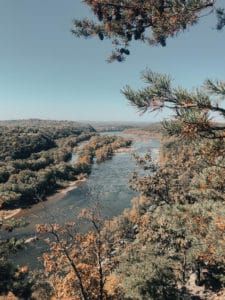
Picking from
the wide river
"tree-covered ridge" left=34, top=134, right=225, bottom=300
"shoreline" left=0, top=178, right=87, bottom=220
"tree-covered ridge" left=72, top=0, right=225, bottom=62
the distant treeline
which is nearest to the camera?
"tree-covered ridge" left=72, top=0, right=225, bottom=62

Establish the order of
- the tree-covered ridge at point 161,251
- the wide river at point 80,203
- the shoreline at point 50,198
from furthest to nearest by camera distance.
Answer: the shoreline at point 50,198 → the wide river at point 80,203 → the tree-covered ridge at point 161,251

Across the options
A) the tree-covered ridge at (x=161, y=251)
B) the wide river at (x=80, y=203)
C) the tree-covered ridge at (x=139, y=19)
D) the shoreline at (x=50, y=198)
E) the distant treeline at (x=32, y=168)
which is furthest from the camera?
the distant treeline at (x=32, y=168)

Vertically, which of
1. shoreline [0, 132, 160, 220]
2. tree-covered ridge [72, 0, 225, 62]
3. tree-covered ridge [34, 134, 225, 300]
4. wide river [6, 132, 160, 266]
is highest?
tree-covered ridge [72, 0, 225, 62]

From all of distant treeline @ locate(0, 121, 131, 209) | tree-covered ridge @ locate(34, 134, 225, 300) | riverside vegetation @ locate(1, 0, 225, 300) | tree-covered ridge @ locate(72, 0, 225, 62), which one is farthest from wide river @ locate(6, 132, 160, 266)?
tree-covered ridge @ locate(72, 0, 225, 62)

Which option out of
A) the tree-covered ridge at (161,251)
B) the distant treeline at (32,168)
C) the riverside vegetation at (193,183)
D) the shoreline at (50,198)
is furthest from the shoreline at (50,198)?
the riverside vegetation at (193,183)

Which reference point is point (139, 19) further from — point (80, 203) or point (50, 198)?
point (50, 198)

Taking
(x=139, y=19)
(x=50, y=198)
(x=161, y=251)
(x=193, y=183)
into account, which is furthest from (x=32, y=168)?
(x=139, y=19)

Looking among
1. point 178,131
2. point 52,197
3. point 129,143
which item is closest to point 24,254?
point 52,197

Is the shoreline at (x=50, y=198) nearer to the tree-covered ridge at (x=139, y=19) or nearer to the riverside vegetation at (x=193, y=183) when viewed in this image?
the riverside vegetation at (x=193, y=183)

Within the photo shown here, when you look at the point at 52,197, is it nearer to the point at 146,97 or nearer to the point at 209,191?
the point at 209,191

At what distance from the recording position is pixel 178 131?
294 inches

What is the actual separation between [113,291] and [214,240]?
1236 centimetres

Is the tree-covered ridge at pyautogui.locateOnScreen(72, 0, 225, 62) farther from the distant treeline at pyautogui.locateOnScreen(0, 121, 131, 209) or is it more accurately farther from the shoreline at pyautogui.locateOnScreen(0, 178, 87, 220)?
the shoreline at pyautogui.locateOnScreen(0, 178, 87, 220)

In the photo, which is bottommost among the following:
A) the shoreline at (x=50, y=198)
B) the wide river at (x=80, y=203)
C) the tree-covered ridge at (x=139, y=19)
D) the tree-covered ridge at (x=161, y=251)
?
the shoreline at (x=50, y=198)
